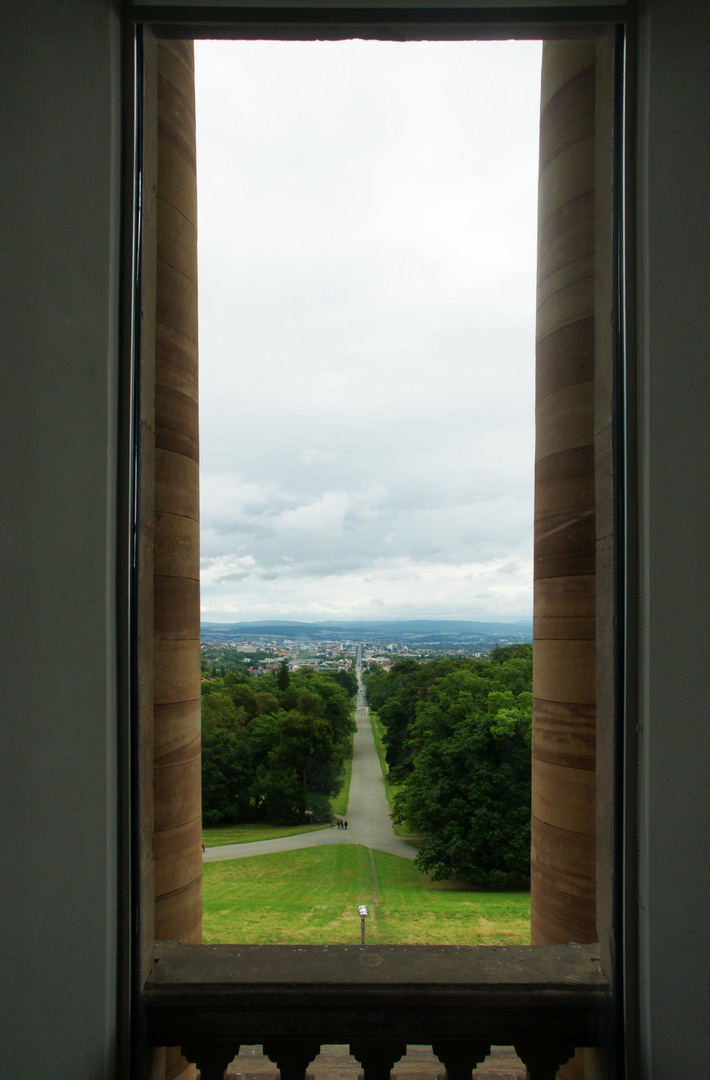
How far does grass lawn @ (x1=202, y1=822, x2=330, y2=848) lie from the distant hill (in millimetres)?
1297

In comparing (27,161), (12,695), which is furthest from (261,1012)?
(27,161)

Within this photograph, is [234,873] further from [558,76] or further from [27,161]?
[558,76]

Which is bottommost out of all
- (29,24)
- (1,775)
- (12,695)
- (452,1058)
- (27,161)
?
(452,1058)

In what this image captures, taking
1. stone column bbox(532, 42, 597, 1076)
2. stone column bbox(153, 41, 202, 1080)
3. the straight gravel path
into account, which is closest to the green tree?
the straight gravel path

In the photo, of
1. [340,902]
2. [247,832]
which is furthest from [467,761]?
[247,832]

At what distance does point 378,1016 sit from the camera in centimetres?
206

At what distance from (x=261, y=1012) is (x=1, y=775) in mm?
1299

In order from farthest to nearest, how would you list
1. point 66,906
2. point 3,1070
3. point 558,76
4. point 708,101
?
point 558,76 < point 708,101 < point 66,906 < point 3,1070

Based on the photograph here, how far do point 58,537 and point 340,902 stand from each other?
3301 mm

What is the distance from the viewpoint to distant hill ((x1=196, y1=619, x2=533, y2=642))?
4035 mm

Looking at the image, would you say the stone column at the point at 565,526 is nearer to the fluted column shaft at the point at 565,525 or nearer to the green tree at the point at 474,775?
the fluted column shaft at the point at 565,525

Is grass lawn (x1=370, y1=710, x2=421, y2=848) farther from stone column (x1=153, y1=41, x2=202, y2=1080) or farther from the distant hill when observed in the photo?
stone column (x1=153, y1=41, x2=202, y2=1080)

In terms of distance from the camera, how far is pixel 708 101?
200 centimetres

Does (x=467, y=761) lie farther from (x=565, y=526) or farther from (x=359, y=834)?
(x=565, y=526)
